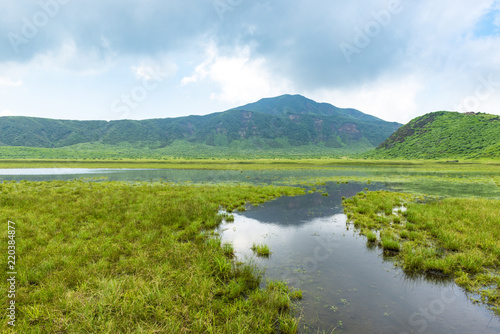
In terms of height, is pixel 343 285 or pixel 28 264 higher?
pixel 28 264

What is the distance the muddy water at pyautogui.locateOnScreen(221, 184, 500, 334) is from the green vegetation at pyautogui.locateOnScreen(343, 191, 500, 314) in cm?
90

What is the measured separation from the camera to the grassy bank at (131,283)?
6.13m

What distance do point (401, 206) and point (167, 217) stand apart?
80.3 ft

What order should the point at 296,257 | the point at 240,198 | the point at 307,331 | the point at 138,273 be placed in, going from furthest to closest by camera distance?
the point at 240,198 < the point at 296,257 < the point at 138,273 < the point at 307,331

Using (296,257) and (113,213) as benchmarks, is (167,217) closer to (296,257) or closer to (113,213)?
(113,213)

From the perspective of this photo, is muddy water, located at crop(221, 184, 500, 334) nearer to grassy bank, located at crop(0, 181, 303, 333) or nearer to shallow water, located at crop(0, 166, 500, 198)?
grassy bank, located at crop(0, 181, 303, 333)

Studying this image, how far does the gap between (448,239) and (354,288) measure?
28.3ft

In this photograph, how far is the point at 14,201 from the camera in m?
20.7

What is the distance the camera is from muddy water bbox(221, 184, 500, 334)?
6.86 metres

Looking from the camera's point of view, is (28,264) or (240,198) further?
(240,198)

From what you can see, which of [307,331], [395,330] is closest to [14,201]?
[307,331]

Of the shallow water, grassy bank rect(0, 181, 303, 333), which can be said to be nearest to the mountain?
the shallow water

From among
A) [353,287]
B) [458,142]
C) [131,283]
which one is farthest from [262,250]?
[458,142]

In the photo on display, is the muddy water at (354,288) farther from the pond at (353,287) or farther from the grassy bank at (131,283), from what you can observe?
the grassy bank at (131,283)
